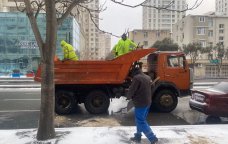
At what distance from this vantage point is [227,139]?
8094mm

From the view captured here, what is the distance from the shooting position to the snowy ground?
7.91 metres

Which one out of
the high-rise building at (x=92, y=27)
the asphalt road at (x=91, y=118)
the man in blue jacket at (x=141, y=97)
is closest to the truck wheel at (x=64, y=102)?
the asphalt road at (x=91, y=118)

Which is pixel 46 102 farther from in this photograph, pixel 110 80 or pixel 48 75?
pixel 110 80

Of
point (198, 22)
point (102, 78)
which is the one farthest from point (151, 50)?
point (198, 22)

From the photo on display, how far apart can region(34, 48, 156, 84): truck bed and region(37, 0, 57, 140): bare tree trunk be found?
14.6 feet

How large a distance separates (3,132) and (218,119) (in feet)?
21.5

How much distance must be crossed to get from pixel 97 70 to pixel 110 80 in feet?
1.91

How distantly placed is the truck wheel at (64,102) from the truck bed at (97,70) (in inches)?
18.6

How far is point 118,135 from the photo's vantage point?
27.8ft

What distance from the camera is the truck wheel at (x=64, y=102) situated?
1264cm

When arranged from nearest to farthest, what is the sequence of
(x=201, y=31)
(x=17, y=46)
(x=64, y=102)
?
(x=64, y=102)
(x=17, y=46)
(x=201, y=31)

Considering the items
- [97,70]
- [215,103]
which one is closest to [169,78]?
[215,103]

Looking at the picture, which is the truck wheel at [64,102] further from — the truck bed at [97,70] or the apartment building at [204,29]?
the apartment building at [204,29]

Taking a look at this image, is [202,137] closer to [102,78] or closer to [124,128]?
[124,128]
